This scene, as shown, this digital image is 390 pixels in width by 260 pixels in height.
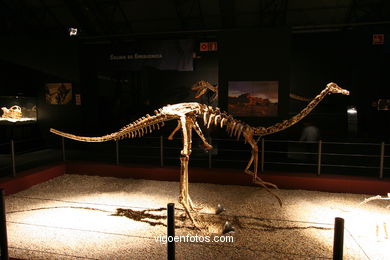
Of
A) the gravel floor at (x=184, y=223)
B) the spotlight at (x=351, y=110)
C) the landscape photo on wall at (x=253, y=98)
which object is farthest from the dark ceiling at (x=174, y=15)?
the gravel floor at (x=184, y=223)

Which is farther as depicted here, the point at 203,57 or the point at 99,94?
the point at 99,94

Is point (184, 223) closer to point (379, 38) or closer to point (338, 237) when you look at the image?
point (338, 237)

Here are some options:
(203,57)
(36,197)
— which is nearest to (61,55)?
(203,57)

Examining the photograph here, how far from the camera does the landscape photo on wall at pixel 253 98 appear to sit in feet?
22.4

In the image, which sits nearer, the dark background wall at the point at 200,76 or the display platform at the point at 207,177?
the display platform at the point at 207,177

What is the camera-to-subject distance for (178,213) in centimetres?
457

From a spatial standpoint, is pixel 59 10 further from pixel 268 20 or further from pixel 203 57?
pixel 268 20

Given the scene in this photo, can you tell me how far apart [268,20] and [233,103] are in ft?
12.3

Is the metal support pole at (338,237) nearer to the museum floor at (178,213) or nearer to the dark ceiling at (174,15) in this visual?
the museum floor at (178,213)

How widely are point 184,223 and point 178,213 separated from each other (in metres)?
0.41

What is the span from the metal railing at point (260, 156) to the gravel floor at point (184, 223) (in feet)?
2.97

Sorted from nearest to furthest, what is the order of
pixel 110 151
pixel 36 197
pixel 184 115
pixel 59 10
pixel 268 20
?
pixel 184 115 < pixel 36 197 < pixel 110 151 < pixel 268 20 < pixel 59 10

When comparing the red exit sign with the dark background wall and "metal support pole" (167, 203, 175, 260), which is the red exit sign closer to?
the dark background wall

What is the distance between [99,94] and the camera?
31.9 feet
